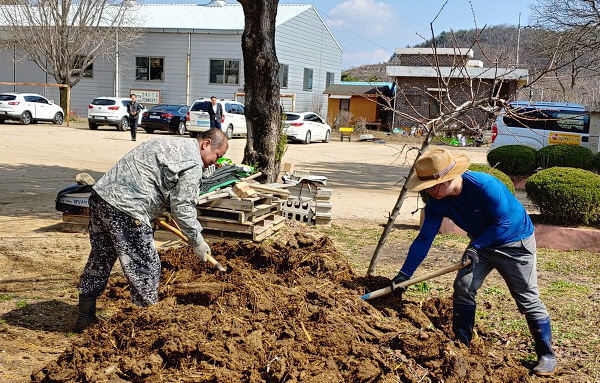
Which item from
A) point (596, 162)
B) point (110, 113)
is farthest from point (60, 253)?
point (110, 113)

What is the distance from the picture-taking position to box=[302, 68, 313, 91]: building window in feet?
149

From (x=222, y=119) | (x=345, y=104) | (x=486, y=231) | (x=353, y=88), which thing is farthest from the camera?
(x=345, y=104)

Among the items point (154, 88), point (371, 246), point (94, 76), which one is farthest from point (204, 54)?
point (371, 246)

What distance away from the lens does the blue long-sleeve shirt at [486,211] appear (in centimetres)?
470

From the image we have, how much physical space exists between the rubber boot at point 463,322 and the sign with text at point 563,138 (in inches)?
643

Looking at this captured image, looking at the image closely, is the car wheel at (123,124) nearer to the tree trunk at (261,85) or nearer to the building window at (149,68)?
the building window at (149,68)

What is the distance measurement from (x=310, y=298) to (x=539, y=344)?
5.67 ft

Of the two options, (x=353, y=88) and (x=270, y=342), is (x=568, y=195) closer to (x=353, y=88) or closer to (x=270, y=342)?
(x=270, y=342)

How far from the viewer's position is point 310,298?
5191 millimetres

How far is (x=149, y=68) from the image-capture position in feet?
135

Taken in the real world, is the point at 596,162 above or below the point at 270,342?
above

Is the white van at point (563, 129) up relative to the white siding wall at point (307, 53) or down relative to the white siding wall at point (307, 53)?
down

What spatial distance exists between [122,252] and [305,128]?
26.6 metres

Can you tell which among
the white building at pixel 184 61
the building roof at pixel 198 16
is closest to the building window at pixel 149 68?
the white building at pixel 184 61
